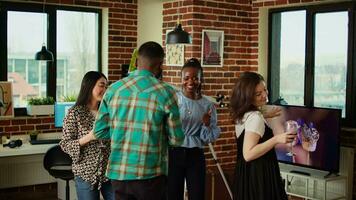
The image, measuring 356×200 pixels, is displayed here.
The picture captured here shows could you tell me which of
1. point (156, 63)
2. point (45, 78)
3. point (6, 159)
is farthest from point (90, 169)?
point (45, 78)

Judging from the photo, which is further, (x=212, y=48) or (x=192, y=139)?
(x=212, y=48)

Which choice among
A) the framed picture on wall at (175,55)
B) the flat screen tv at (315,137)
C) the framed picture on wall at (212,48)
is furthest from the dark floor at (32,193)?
the framed picture on wall at (175,55)

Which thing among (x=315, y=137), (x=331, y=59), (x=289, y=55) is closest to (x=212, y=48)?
(x=289, y=55)

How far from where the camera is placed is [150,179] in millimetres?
2752

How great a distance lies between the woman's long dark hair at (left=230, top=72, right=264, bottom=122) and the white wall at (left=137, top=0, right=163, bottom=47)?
343 cm

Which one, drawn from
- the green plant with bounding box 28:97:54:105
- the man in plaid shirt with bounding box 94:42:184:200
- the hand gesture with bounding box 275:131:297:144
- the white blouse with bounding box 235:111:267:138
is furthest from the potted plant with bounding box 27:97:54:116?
the hand gesture with bounding box 275:131:297:144

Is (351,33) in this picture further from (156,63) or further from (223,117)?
(156,63)

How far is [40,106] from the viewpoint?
20.0 feet

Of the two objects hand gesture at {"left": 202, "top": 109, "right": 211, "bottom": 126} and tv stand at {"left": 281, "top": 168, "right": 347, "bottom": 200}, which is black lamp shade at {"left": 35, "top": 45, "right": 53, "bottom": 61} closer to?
hand gesture at {"left": 202, "top": 109, "right": 211, "bottom": 126}

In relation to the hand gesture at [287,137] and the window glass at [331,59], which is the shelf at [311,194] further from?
the hand gesture at [287,137]

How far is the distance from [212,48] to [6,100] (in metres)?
2.42

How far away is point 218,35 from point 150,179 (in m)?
3.60

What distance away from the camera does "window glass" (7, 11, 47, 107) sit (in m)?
6.11

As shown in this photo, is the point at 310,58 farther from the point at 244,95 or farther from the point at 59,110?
the point at 244,95
